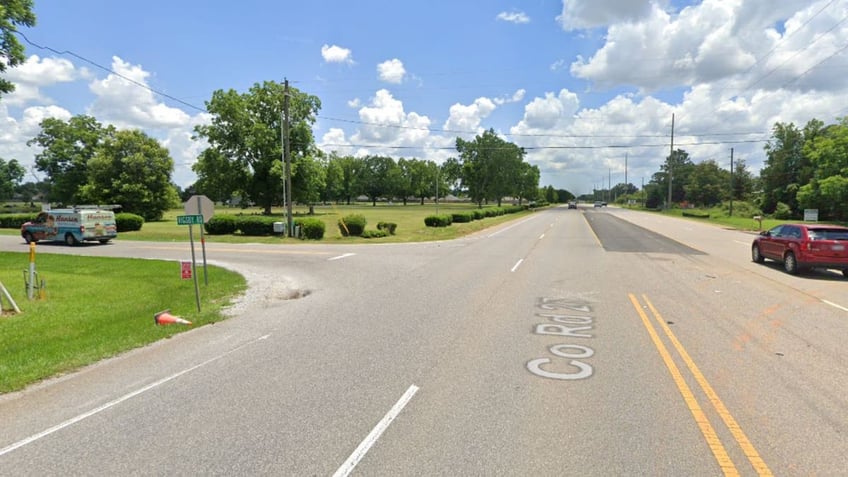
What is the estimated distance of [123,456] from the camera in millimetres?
3711

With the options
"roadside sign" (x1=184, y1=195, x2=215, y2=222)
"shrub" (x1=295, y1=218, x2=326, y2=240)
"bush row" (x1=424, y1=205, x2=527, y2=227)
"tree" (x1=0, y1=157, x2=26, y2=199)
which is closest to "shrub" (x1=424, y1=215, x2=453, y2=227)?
"bush row" (x1=424, y1=205, x2=527, y2=227)

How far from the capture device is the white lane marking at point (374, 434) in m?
3.43

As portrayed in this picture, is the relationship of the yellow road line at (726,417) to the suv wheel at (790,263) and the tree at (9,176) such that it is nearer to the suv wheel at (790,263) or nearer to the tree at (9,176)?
the suv wheel at (790,263)

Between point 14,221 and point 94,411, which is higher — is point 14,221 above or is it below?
above

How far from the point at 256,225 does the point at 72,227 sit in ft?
31.6

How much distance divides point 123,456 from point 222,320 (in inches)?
211

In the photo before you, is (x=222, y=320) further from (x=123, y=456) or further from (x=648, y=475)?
(x=648, y=475)

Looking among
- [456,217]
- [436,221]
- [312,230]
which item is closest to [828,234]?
[312,230]

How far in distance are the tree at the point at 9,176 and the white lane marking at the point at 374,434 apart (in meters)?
147

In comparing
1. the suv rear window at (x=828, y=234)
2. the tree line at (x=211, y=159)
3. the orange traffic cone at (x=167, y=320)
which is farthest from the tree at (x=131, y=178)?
the suv rear window at (x=828, y=234)

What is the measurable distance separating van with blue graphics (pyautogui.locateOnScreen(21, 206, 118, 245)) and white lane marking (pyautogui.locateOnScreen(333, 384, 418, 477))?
27.3 metres

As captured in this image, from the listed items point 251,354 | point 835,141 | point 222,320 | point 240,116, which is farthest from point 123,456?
point 835,141

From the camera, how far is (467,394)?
4824 mm

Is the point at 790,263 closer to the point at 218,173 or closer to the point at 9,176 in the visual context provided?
the point at 218,173
